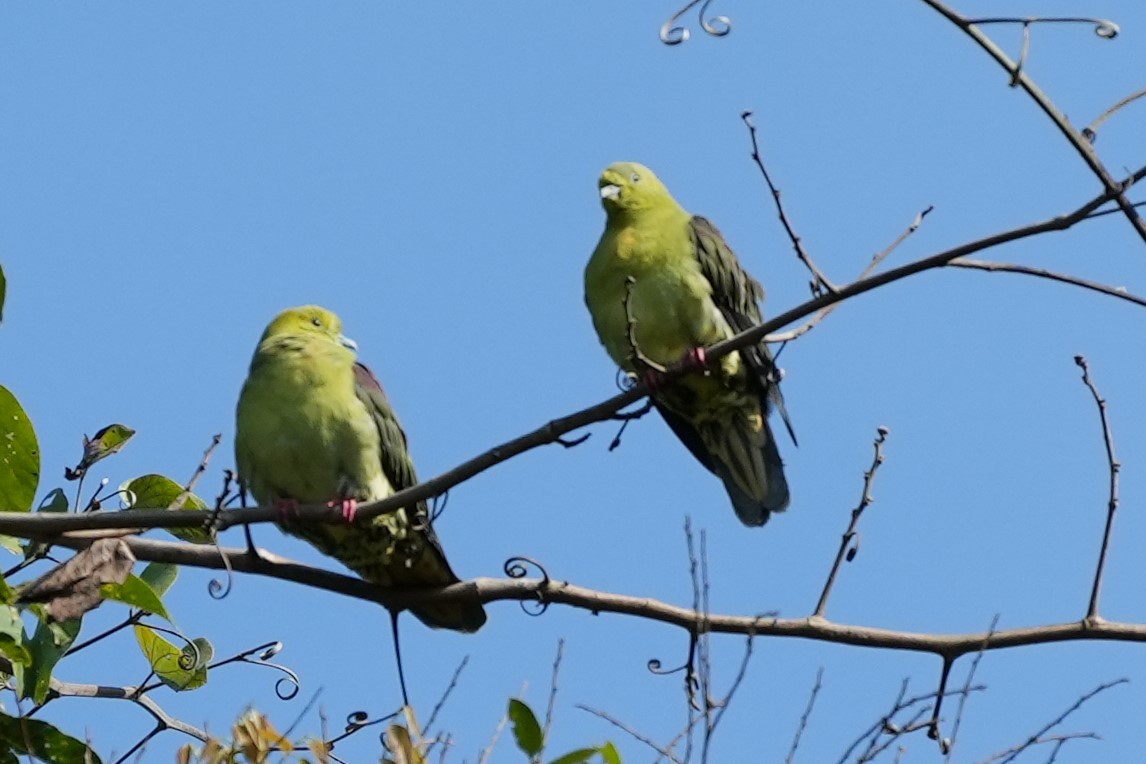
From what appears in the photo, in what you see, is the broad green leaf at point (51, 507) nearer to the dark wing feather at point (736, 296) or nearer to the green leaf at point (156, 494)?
the green leaf at point (156, 494)

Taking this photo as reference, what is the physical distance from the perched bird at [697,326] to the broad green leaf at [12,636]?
2346mm

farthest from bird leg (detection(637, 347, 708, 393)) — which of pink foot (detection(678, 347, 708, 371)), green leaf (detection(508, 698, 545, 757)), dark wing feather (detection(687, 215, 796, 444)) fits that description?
green leaf (detection(508, 698, 545, 757))

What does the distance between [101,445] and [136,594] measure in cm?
56

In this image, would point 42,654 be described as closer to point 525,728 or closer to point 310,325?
point 525,728

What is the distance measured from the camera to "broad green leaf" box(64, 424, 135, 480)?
465cm

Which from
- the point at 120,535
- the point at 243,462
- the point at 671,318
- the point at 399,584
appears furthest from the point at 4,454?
the point at 671,318

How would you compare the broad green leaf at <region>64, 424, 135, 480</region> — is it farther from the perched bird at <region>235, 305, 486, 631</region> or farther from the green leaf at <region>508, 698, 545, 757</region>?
the green leaf at <region>508, 698, 545, 757</region>

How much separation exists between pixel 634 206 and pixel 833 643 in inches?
88.7

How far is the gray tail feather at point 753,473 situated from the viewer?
5.94 m

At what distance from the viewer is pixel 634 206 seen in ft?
20.2

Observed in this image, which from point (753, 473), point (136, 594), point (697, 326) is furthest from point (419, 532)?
point (753, 473)

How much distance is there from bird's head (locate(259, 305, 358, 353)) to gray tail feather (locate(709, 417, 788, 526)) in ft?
4.66

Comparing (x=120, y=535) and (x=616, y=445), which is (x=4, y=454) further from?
(x=616, y=445)

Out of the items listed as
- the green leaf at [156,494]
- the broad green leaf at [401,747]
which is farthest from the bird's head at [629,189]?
the broad green leaf at [401,747]
